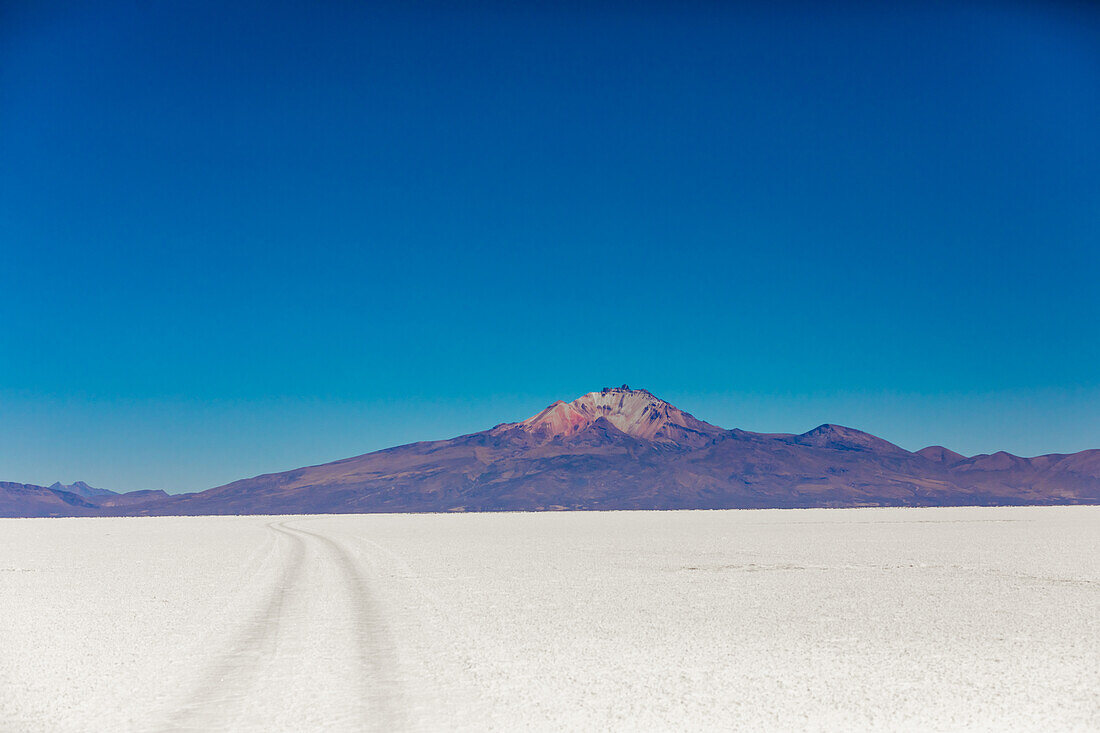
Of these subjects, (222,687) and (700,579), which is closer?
(222,687)

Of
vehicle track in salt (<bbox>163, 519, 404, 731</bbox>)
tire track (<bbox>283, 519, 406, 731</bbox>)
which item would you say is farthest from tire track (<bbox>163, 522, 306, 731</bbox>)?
tire track (<bbox>283, 519, 406, 731</bbox>)

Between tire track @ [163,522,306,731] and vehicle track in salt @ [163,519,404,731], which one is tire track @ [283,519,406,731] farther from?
tire track @ [163,522,306,731]

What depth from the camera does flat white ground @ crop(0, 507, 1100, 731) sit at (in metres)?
9.41

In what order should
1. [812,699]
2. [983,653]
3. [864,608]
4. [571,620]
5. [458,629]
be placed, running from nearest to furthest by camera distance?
[812,699] → [983,653] → [458,629] → [571,620] → [864,608]

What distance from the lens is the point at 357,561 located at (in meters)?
32.0

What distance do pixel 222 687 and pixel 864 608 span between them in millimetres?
12871

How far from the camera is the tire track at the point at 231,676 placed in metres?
8.88

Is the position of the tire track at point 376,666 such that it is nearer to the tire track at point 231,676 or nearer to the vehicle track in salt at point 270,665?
the vehicle track in salt at point 270,665

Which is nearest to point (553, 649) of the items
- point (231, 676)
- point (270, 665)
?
point (270, 665)

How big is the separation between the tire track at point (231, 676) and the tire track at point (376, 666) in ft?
4.27

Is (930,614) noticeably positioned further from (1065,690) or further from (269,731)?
(269,731)

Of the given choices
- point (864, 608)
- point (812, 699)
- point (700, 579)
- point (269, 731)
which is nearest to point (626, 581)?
point (700, 579)

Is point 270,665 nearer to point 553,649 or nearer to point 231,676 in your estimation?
point 231,676

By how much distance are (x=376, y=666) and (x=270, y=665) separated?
1359 millimetres
